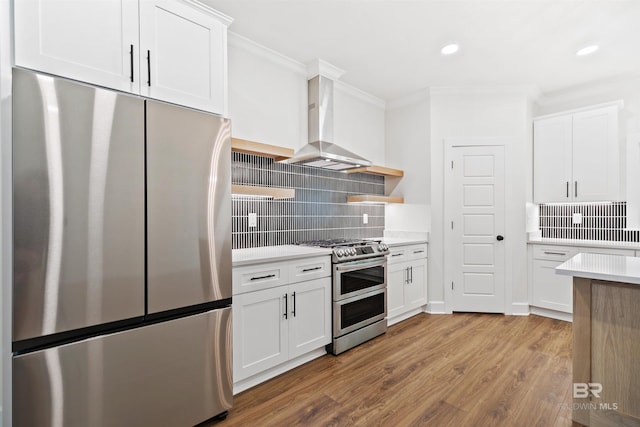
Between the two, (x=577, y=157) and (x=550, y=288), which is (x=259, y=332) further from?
(x=577, y=157)

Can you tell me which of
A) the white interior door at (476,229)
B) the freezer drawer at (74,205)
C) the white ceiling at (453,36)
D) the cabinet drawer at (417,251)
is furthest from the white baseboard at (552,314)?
the freezer drawer at (74,205)

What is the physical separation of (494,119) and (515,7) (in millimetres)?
1700

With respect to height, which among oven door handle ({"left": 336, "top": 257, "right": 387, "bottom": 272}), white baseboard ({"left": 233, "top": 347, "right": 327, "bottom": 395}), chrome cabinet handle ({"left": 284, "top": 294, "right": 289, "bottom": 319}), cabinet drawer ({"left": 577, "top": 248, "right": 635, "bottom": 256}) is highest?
cabinet drawer ({"left": 577, "top": 248, "right": 635, "bottom": 256})

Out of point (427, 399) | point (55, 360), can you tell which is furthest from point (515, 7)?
point (55, 360)

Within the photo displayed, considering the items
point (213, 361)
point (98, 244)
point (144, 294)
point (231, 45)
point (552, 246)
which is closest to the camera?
point (98, 244)

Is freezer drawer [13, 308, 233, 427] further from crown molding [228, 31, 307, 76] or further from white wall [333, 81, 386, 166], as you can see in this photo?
white wall [333, 81, 386, 166]

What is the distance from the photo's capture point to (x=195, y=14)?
1.99m

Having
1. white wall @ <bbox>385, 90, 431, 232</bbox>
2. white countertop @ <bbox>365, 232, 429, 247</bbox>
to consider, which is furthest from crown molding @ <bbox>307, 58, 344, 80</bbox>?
white countertop @ <bbox>365, 232, 429, 247</bbox>

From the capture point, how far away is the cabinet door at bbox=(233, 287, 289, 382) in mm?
2148

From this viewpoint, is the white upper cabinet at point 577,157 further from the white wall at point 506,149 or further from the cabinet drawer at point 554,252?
the cabinet drawer at point 554,252

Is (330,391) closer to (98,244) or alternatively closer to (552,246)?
(98,244)

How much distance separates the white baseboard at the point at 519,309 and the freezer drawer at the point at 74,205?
158 inches

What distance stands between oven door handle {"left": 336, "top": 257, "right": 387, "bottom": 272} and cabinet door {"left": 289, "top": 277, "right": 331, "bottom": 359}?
16 cm

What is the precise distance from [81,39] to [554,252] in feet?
Answer: 15.2
